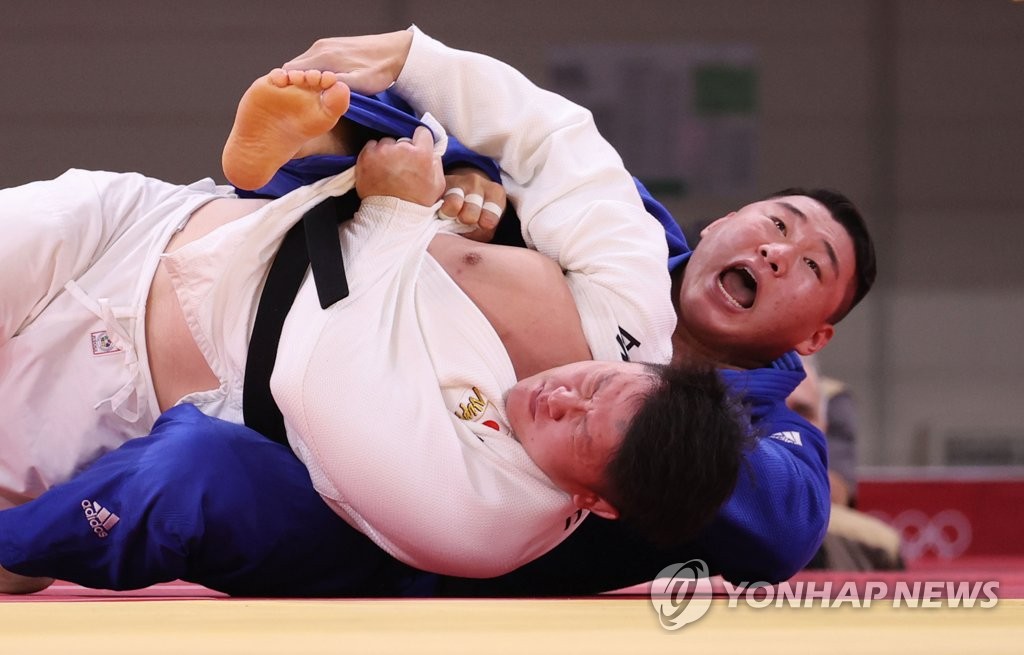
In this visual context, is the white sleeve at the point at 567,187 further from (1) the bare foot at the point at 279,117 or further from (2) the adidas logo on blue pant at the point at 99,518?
(2) the adidas logo on blue pant at the point at 99,518

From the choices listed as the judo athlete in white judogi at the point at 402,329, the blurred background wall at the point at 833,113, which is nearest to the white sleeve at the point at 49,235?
the judo athlete in white judogi at the point at 402,329

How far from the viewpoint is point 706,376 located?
174 centimetres

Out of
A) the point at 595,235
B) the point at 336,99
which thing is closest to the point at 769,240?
the point at 595,235

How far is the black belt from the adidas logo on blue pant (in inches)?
10.1

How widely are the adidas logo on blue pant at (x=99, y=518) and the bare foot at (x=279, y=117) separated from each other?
505mm

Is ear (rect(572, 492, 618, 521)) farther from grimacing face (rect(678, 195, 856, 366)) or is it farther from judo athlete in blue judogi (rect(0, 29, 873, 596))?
grimacing face (rect(678, 195, 856, 366))

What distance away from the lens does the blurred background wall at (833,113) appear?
7699mm

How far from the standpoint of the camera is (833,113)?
8.09 meters

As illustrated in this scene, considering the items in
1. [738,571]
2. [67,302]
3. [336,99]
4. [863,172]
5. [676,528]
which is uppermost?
[336,99]

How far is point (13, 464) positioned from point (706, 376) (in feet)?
3.54

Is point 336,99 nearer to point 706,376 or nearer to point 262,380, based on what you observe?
point 262,380

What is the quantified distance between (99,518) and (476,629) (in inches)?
27.4

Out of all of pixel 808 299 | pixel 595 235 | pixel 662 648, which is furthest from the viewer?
pixel 808 299

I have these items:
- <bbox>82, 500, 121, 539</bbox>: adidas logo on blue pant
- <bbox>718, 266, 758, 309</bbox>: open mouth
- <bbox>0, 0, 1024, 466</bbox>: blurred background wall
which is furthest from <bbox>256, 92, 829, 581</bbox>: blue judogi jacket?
<bbox>0, 0, 1024, 466</bbox>: blurred background wall
